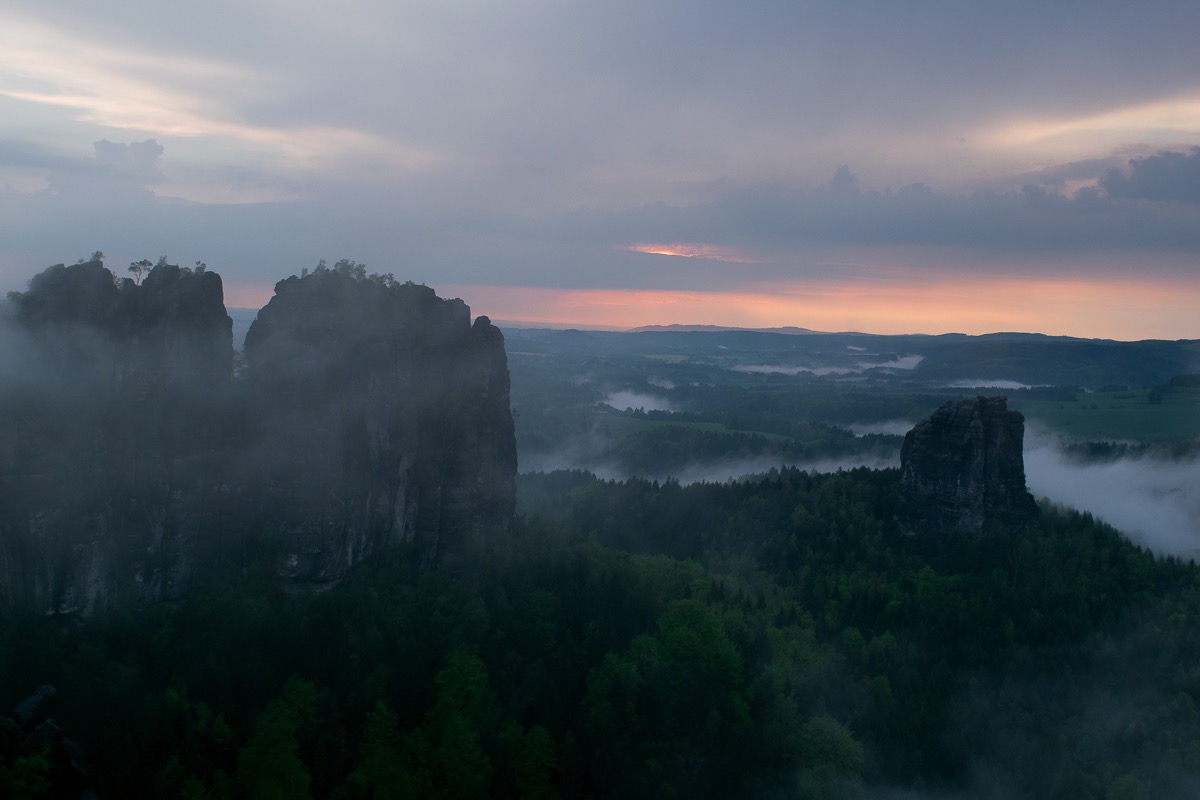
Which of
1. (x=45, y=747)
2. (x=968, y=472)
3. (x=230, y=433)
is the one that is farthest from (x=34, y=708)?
(x=968, y=472)

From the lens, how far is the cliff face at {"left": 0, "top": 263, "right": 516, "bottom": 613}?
57000mm

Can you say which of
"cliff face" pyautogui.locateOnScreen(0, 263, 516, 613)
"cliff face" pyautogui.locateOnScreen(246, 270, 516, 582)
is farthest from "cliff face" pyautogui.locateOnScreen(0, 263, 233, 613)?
"cliff face" pyautogui.locateOnScreen(246, 270, 516, 582)

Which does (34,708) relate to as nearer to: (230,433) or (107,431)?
(107,431)

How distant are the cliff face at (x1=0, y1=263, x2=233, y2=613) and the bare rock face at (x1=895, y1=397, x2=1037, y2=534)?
6844 cm

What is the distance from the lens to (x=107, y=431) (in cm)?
5938

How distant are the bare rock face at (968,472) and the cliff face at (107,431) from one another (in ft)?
225

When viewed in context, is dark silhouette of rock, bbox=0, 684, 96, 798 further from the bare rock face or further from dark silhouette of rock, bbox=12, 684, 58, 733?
the bare rock face

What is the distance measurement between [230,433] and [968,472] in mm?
70286

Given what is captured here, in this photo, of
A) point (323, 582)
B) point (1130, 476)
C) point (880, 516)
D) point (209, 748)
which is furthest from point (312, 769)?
point (1130, 476)

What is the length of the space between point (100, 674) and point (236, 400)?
68.2 feet

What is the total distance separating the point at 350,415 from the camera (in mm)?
68875

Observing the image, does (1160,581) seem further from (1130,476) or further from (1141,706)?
(1130,476)

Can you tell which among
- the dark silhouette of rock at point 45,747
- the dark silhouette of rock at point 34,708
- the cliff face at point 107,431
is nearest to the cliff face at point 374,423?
the cliff face at point 107,431

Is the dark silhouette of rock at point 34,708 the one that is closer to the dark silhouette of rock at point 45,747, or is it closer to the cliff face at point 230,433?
the dark silhouette of rock at point 45,747
